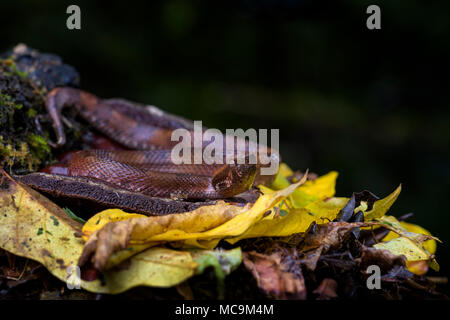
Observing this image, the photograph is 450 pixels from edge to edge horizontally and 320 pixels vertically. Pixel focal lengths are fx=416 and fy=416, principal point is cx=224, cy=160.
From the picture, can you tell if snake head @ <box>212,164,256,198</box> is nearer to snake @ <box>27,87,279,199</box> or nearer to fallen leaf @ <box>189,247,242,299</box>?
snake @ <box>27,87,279,199</box>

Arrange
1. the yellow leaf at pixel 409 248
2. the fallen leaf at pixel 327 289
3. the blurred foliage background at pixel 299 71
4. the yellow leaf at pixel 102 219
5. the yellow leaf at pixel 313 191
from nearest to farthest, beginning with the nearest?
1. the fallen leaf at pixel 327 289
2. the yellow leaf at pixel 102 219
3. the yellow leaf at pixel 409 248
4. the yellow leaf at pixel 313 191
5. the blurred foliage background at pixel 299 71

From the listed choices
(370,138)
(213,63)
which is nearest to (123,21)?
(213,63)

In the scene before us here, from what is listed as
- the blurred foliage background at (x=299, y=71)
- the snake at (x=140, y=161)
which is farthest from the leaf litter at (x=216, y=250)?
the blurred foliage background at (x=299, y=71)

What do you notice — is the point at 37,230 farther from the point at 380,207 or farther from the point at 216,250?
the point at 380,207

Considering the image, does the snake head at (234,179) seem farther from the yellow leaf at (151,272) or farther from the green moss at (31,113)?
the green moss at (31,113)

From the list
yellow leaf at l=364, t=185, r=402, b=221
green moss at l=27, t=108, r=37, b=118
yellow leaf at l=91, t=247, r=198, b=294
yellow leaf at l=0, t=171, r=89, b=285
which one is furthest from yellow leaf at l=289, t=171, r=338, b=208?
green moss at l=27, t=108, r=37, b=118

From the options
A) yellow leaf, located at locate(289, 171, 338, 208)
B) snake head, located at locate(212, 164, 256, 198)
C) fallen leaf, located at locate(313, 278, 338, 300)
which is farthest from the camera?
yellow leaf, located at locate(289, 171, 338, 208)

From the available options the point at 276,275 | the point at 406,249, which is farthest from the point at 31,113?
the point at 406,249

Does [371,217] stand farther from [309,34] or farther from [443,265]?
[309,34]
